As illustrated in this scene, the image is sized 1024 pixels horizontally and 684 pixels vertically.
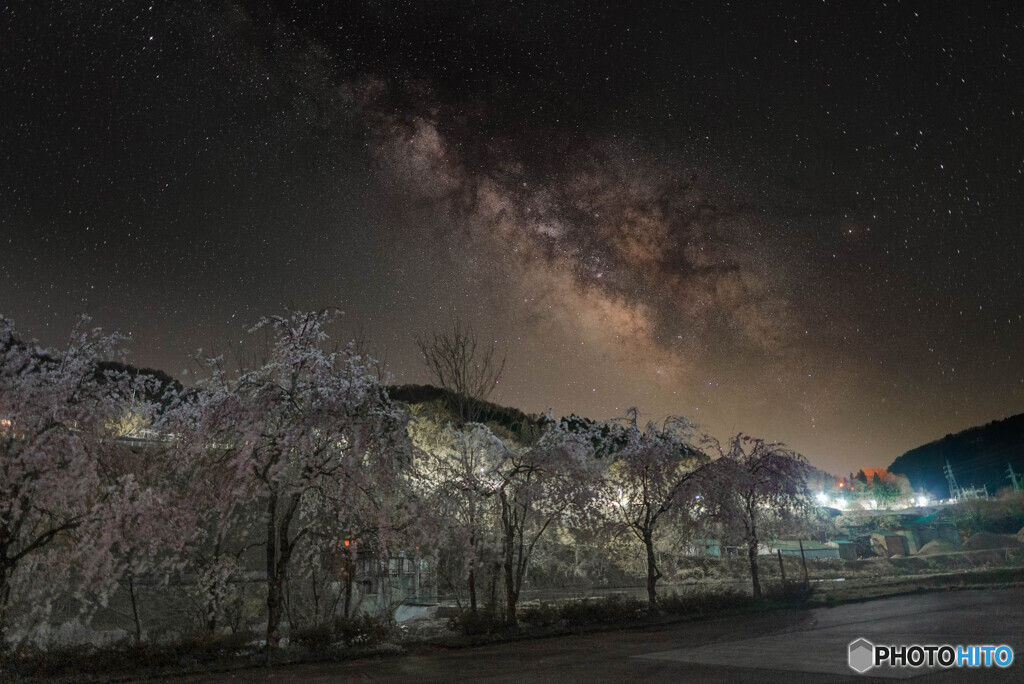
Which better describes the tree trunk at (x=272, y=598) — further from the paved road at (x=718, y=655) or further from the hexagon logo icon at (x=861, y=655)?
the hexagon logo icon at (x=861, y=655)

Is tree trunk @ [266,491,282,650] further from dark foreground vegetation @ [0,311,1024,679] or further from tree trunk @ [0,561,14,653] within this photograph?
tree trunk @ [0,561,14,653]

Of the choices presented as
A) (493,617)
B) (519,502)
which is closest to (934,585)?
(519,502)

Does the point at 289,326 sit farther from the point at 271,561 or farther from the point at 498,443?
the point at 498,443

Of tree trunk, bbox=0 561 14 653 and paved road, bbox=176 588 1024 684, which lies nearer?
paved road, bbox=176 588 1024 684

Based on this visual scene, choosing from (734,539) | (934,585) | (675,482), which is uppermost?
(675,482)

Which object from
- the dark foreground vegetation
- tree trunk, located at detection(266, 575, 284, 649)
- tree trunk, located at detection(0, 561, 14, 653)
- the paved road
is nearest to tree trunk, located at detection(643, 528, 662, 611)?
the dark foreground vegetation

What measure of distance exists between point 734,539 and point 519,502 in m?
12.1

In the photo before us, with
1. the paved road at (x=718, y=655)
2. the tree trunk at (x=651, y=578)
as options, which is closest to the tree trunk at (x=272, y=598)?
the paved road at (x=718, y=655)

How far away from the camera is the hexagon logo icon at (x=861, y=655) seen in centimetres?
1155

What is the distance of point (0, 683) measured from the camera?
12961 mm
